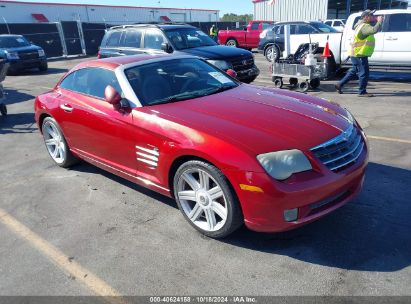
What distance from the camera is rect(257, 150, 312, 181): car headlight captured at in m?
2.87

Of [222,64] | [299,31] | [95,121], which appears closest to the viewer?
[95,121]

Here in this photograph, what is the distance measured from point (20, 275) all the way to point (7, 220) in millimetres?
1128

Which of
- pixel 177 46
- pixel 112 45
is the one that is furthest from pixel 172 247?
pixel 112 45

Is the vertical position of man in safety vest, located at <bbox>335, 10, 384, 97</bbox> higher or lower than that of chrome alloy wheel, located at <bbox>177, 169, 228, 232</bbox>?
higher

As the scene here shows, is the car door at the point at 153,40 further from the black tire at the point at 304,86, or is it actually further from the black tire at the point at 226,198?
the black tire at the point at 226,198

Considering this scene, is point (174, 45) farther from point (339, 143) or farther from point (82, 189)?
point (339, 143)

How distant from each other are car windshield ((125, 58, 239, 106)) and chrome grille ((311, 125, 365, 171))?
1542 millimetres

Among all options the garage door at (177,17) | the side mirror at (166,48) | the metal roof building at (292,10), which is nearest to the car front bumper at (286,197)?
the side mirror at (166,48)

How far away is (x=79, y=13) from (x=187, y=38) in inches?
1358

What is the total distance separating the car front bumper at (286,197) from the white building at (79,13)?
30.8m

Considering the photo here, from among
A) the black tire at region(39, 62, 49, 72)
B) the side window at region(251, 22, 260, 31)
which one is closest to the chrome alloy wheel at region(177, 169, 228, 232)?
the black tire at region(39, 62, 49, 72)

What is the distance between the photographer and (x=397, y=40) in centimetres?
1034

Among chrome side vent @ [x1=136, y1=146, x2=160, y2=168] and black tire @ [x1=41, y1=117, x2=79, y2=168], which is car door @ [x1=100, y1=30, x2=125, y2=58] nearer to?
black tire @ [x1=41, y1=117, x2=79, y2=168]

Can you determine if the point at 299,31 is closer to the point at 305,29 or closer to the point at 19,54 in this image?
the point at 305,29
